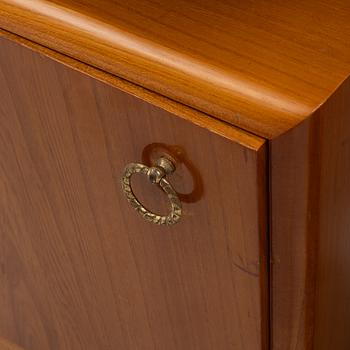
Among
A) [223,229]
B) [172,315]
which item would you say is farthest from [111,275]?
[223,229]

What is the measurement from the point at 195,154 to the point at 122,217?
120 mm

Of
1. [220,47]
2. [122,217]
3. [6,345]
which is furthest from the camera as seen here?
[6,345]

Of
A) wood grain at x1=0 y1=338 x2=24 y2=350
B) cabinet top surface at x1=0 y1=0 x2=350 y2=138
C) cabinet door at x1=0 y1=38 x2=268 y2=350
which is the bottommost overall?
wood grain at x1=0 y1=338 x2=24 y2=350

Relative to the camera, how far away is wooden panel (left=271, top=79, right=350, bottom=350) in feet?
1.51

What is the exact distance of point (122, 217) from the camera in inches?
23.5

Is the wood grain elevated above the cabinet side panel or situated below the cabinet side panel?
below

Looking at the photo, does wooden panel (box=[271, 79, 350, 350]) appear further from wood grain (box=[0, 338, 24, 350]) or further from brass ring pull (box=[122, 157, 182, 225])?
wood grain (box=[0, 338, 24, 350])

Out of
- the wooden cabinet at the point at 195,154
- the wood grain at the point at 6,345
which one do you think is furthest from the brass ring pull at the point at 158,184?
the wood grain at the point at 6,345

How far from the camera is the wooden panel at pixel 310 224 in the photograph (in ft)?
1.51

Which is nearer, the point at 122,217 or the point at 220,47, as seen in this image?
the point at 220,47

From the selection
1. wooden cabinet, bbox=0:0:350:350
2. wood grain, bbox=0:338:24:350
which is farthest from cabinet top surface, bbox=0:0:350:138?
wood grain, bbox=0:338:24:350

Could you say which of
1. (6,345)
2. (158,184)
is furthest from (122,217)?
(6,345)

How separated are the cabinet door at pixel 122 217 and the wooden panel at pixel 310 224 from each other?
1 cm

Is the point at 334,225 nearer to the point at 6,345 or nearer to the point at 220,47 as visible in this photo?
the point at 220,47
